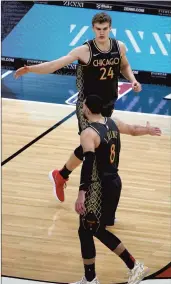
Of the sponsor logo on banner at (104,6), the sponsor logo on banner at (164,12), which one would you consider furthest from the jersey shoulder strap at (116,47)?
the sponsor logo on banner at (104,6)

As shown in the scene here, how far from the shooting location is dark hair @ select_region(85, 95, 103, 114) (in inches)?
213

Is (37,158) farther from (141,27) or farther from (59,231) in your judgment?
(141,27)

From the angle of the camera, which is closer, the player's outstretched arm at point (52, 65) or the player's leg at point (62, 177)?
the player's outstretched arm at point (52, 65)

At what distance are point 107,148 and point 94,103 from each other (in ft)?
1.19

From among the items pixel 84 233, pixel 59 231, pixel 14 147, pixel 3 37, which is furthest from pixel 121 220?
pixel 3 37

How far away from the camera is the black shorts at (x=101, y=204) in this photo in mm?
5574

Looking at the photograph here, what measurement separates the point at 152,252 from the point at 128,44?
5483 mm

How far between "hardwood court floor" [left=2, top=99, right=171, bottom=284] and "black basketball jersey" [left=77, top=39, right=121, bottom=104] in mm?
1263

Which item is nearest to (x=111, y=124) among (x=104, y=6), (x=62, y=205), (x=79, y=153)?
(x=79, y=153)

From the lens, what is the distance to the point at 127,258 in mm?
5715

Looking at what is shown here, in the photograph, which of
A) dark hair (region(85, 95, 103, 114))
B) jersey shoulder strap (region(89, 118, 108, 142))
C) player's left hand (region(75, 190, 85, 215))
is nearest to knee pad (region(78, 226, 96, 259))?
player's left hand (region(75, 190, 85, 215))

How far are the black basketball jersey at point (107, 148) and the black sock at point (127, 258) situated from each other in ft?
2.10

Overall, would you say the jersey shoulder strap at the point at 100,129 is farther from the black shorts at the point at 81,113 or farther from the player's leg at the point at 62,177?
the player's leg at the point at 62,177

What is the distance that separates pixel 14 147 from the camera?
8.83m
